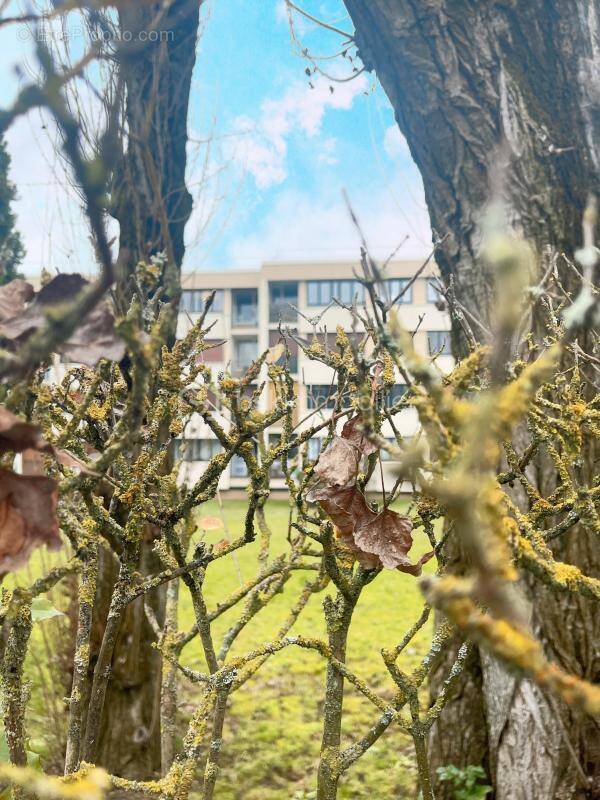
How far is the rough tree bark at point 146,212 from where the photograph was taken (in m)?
3.40

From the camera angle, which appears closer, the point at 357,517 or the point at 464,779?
the point at 357,517

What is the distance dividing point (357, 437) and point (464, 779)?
93.9 inches

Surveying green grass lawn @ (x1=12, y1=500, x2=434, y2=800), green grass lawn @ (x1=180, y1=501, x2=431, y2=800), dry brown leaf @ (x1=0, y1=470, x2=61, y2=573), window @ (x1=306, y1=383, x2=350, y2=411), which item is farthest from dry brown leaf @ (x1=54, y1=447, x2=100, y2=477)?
green grass lawn @ (x1=180, y1=501, x2=431, y2=800)

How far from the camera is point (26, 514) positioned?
0.58 metres

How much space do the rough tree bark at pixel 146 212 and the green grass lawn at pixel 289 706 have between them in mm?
450

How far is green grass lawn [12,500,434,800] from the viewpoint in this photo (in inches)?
142

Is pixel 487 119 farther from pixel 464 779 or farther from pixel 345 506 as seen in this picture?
pixel 464 779

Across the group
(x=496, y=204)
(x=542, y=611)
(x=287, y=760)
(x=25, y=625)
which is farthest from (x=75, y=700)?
(x=287, y=760)

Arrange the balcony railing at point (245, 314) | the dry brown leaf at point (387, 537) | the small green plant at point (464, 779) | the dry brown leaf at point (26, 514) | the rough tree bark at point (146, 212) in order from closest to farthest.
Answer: the dry brown leaf at point (26, 514) < the dry brown leaf at point (387, 537) < the small green plant at point (464, 779) < the rough tree bark at point (146, 212) < the balcony railing at point (245, 314)

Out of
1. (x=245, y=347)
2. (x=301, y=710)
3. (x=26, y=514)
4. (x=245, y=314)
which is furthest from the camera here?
(x=245, y=347)

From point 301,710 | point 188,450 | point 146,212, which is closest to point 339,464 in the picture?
point 146,212

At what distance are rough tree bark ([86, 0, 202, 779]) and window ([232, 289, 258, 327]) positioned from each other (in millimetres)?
28001

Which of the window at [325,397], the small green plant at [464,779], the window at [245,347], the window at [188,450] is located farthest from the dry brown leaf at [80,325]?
the window at [245,347]

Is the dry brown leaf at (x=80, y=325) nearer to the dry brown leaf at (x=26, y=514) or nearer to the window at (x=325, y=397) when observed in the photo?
the dry brown leaf at (x=26, y=514)
